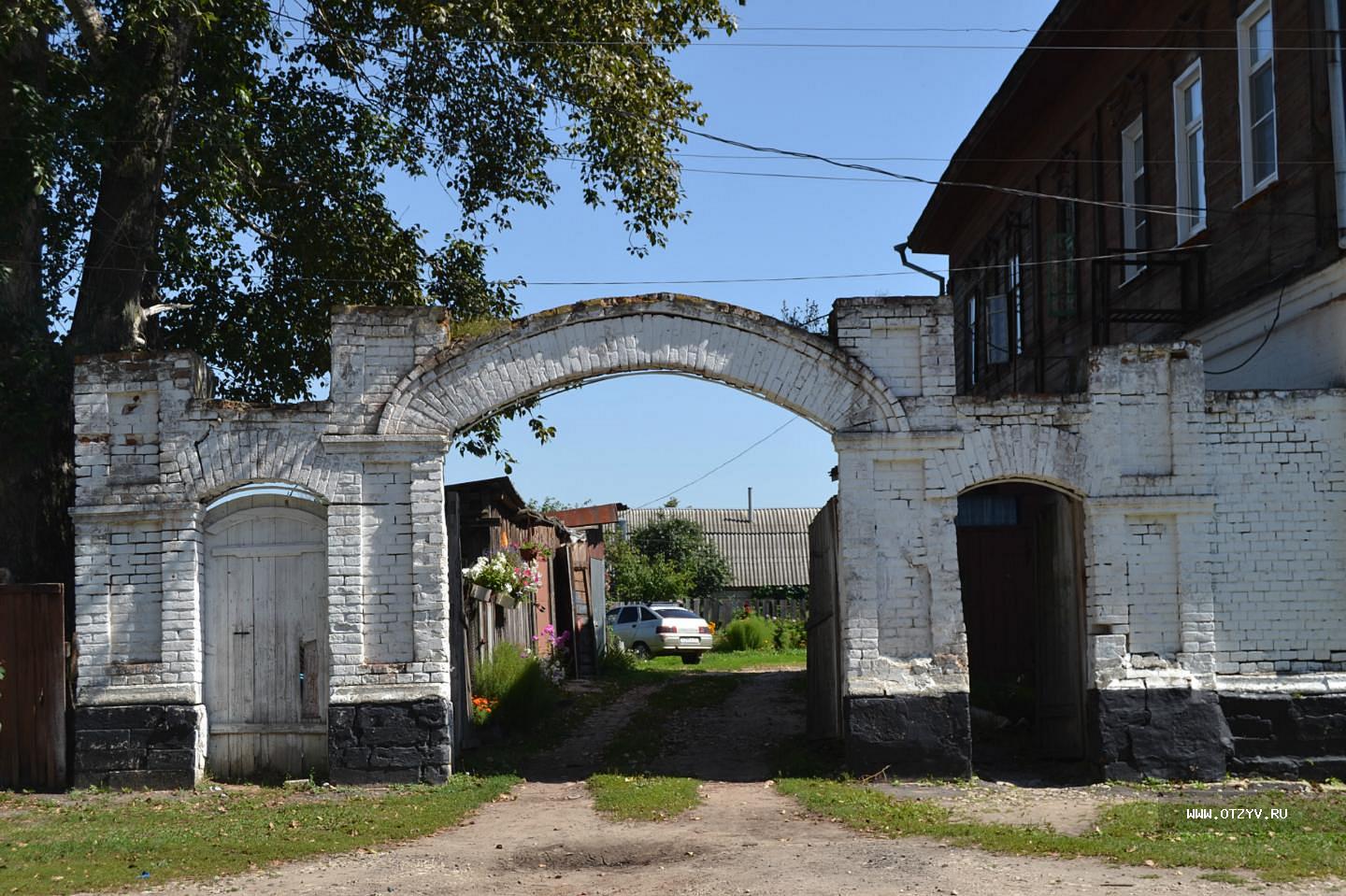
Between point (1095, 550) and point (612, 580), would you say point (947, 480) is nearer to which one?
point (1095, 550)

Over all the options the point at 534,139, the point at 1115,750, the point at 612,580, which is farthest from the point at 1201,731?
the point at 612,580

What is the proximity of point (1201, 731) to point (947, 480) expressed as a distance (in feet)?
9.77

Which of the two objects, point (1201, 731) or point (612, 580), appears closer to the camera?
point (1201, 731)

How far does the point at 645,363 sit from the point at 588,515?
1290 cm

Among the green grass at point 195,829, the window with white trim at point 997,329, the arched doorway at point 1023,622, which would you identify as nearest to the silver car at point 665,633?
the window with white trim at point 997,329

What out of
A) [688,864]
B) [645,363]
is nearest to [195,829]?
[688,864]

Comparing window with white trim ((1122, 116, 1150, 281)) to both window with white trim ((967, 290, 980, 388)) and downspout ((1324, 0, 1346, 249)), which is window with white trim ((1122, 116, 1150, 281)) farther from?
window with white trim ((967, 290, 980, 388))

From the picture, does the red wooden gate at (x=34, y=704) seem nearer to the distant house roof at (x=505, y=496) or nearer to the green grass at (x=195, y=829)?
the green grass at (x=195, y=829)

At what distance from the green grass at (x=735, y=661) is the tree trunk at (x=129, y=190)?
12.6m

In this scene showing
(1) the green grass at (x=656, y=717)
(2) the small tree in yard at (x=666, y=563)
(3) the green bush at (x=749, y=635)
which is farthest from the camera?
(2) the small tree in yard at (x=666, y=563)

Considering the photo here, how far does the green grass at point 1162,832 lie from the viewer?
329 inches

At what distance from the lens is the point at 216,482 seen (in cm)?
1168

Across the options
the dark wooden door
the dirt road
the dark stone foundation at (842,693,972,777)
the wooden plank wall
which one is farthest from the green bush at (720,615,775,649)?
the dirt road

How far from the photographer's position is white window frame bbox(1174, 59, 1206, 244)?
14.1 metres
